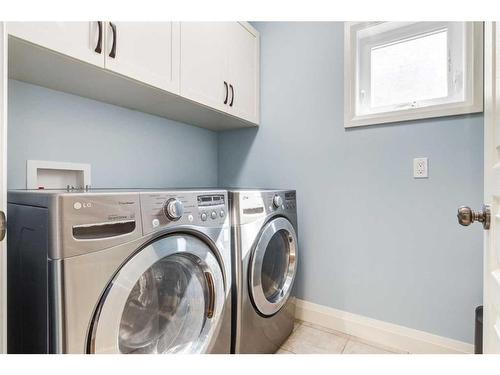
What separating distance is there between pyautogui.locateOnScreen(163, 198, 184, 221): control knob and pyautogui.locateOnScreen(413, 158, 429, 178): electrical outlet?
1.25 metres

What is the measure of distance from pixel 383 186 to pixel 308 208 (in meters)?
0.47

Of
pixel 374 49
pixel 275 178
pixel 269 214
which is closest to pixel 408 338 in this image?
pixel 269 214

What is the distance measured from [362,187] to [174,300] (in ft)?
3.92

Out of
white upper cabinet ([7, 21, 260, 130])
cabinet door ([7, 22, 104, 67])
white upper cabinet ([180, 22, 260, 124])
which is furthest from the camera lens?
white upper cabinet ([180, 22, 260, 124])

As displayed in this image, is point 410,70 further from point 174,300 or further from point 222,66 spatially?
point 174,300

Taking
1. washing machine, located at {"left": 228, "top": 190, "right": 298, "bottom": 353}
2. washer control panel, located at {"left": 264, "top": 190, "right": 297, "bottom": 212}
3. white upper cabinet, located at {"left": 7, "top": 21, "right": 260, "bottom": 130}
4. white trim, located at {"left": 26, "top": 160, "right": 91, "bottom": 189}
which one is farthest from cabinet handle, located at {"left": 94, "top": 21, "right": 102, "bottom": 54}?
washer control panel, located at {"left": 264, "top": 190, "right": 297, "bottom": 212}

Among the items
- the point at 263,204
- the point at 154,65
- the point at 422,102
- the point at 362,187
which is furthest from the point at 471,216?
the point at 154,65

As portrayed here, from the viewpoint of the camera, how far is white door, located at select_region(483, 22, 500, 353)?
61cm

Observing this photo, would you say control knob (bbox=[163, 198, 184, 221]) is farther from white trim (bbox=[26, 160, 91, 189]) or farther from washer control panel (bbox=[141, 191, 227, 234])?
white trim (bbox=[26, 160, 91, 189])

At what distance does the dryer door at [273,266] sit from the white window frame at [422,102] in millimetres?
777

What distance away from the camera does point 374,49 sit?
1.62m

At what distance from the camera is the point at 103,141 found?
1.44 m

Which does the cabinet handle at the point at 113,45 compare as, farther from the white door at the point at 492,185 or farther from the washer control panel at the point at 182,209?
the white door at the point at 492,185

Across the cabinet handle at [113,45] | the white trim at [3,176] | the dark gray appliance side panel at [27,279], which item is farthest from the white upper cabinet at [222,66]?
→ the dark gray appliance side panel at [27,279]
